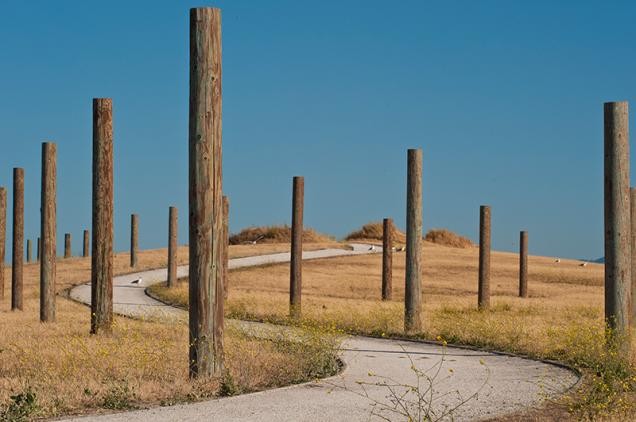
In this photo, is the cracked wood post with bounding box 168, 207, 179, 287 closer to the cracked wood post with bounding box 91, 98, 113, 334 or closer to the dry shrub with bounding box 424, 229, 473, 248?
the cracked wood post with bounding box 91, 98, 113, 334

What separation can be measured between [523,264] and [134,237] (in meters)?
21.0

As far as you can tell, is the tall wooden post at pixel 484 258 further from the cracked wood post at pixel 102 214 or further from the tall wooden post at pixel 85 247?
the tall wooden post at pixel 85 247

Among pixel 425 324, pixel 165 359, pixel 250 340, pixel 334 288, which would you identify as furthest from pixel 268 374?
pixel 334 288

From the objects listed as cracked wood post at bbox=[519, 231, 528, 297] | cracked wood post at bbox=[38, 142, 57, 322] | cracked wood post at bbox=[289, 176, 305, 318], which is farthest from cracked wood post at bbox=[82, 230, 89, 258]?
cracked wood post at bbox=[38, 142, 57, 322]

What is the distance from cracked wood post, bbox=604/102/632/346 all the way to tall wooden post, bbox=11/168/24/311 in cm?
1731

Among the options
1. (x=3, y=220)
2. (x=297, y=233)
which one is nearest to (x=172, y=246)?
(x=3, y=220)

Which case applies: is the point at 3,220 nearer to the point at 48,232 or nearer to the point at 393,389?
the point at 48,232

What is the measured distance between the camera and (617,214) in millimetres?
15945

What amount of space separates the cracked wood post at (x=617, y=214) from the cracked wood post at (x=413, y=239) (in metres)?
6.57

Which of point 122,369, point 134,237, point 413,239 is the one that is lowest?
point 122,369

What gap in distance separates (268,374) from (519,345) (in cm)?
665

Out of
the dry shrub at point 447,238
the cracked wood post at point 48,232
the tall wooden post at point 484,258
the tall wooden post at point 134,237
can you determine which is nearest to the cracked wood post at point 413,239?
the tall wooden post at point 484,258

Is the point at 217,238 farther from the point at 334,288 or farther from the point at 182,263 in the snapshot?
the point at 182,263

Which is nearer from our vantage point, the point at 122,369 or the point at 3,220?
the point at 122,369
